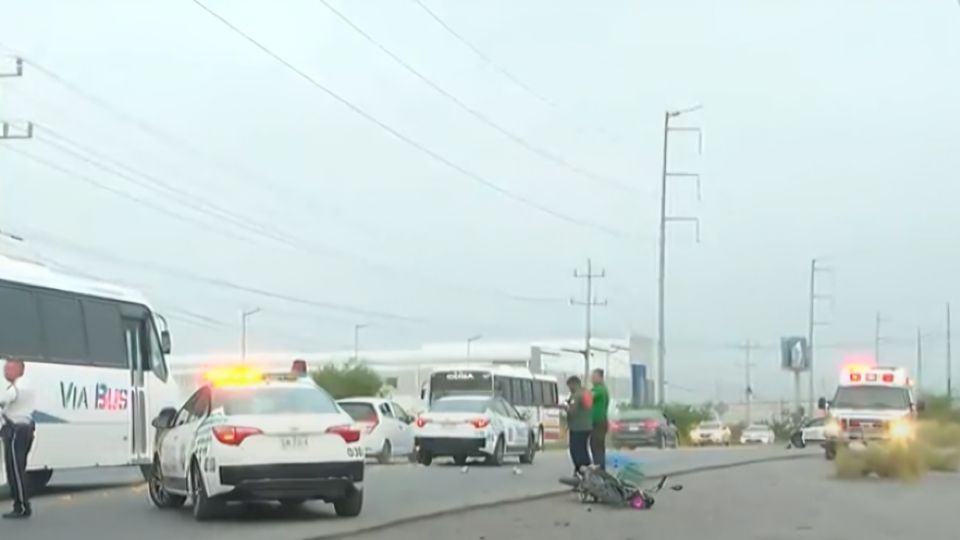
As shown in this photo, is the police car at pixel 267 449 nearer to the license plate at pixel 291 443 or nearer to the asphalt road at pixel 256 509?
the license plate at pixel 291 443

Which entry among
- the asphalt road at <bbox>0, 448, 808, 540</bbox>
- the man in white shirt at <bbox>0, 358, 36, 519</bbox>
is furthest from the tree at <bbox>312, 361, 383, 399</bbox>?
the man in white shirt at <bbox>0, 358, 36, 519</bbox>

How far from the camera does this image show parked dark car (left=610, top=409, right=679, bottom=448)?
51.1 meters

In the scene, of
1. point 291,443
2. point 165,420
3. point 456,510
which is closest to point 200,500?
point 291,443

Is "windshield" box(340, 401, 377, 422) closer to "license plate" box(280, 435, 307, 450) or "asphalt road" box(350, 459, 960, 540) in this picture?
"asphalt road" box(350, 459, 960, 540)

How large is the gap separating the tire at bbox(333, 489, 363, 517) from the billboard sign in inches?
2208

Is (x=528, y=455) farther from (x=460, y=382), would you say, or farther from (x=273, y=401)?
(x=273, y=401)

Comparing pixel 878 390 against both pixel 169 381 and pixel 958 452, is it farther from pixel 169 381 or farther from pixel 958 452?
pixel 169 381

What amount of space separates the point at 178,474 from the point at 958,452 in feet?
74.0

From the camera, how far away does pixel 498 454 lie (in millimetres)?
32344

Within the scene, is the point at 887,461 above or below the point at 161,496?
below

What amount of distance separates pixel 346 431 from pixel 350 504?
0.90m

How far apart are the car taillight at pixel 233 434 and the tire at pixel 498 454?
1531cm

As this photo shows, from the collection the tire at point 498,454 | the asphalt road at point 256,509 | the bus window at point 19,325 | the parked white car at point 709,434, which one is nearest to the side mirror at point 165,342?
the asphalt road at point 256,509

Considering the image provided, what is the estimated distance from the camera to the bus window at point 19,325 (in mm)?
21016
